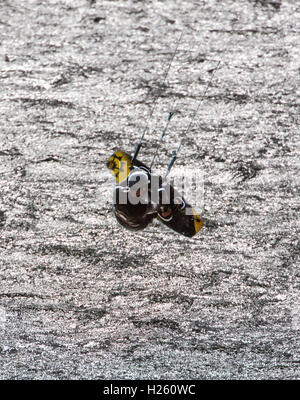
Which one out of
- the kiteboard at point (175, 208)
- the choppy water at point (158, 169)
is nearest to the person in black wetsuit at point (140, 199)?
the kiteboard at point (175, 208)

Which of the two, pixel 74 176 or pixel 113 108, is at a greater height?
pixel 113 108

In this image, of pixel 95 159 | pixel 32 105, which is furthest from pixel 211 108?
pixel 32 105

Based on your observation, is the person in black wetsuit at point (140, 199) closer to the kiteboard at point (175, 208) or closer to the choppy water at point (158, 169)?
the kiteboard at point (175, 208)

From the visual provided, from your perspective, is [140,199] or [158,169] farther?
[158,169]

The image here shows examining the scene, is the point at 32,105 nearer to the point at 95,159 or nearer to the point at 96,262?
the point at 95,159

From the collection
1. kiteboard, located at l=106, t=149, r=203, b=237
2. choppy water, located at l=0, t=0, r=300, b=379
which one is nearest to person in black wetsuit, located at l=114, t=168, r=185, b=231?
kiteboard, located at l=106, t=149, r=203, b=237

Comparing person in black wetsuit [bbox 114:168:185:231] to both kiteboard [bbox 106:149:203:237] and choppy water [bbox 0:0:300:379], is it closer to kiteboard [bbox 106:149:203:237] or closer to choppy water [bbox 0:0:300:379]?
kiteboard [bbox 106:149:203:237]

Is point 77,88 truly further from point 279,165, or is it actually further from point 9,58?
point 279,165
